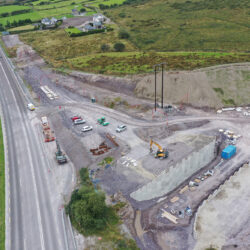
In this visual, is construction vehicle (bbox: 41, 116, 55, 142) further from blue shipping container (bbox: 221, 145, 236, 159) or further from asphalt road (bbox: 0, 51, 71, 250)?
blue shipping container (bbox: 221, 145, 236, 159)

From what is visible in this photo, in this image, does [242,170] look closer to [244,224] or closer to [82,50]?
[244,224]

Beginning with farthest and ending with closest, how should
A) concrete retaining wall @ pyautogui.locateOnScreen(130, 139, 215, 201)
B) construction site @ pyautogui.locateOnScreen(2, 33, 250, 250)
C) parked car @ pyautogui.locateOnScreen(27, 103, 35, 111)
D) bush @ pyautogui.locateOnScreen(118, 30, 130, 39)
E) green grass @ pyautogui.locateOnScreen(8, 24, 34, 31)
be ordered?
green grass @ pyautogui.locateOnScreen(8, 24, 34, 31)
bush @ pyautogui.locateOnScreen(118, 30, 130, 39)
parked car @ pyautogui.locateOnScreen(27, 103, 35, 111)
concrete retaining wall @ pyautogui.locateOnScreen(130, 139, 215, 201)
construction site @ pyautogui.locateOnScreen(2, 33, 250, 250)

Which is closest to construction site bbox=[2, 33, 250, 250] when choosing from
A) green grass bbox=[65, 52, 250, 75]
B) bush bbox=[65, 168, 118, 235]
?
bush bbox=[65, 168, 118, 235]

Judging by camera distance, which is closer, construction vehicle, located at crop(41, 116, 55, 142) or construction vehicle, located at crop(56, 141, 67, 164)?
construction vehicle, located at crop(56, 141, 67, 164)

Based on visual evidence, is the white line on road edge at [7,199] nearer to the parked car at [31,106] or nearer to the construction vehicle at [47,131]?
the construction vehicle at [47,131]

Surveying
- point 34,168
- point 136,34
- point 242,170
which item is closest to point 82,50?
point 136,34

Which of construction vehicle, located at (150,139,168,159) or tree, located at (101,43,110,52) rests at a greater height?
tree, located at (101,43,110,52)
